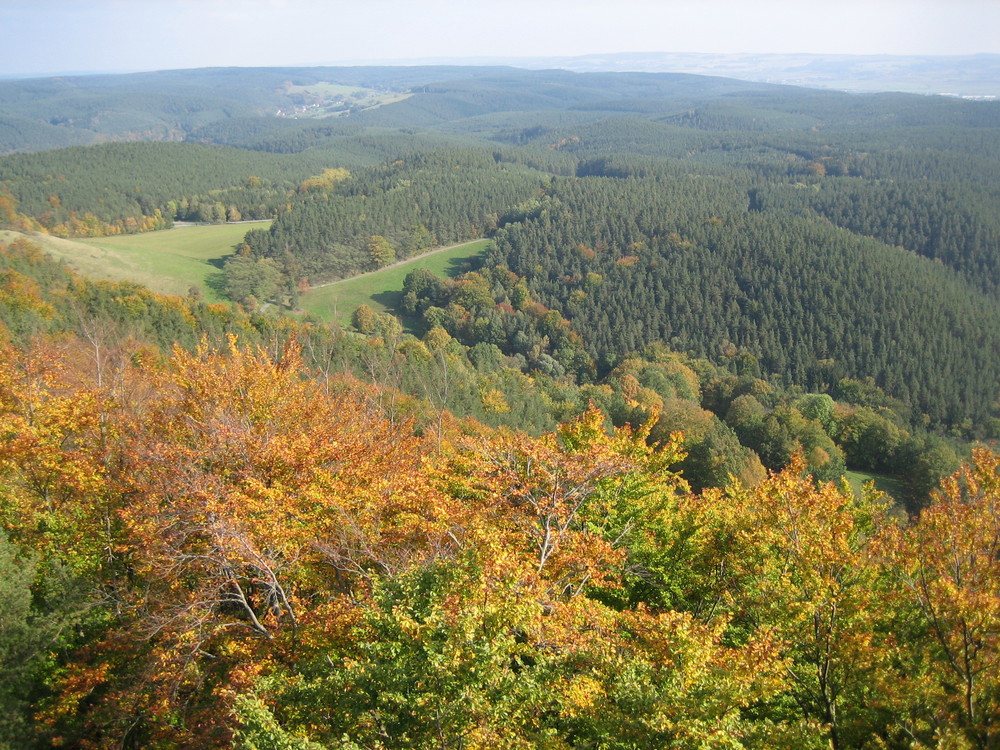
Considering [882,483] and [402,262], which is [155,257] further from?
[882,483]

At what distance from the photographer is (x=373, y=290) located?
118750 mm

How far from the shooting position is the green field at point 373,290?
10826 centimetres

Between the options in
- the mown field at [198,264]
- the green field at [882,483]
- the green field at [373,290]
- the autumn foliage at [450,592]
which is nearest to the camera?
the autumn foliage at [450,592]

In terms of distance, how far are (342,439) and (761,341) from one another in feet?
344

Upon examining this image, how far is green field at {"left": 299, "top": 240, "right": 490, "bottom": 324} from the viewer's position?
108 meters

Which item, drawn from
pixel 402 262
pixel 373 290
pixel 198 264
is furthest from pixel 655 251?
pixel 198 264

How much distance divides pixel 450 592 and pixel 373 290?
367ft

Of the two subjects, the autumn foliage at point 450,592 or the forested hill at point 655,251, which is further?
the forested hill at point 655,251

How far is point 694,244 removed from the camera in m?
133

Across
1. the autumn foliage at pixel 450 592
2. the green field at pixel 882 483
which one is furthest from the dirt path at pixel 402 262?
the autumn foliage at pixel 450 592

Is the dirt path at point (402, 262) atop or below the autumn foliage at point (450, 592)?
below

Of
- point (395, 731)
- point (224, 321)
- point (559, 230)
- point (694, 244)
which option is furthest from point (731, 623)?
point (559, 230)

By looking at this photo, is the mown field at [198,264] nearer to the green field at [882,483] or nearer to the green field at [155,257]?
the green field at [155,257]

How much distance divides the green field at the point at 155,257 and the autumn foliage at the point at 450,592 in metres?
80.8
